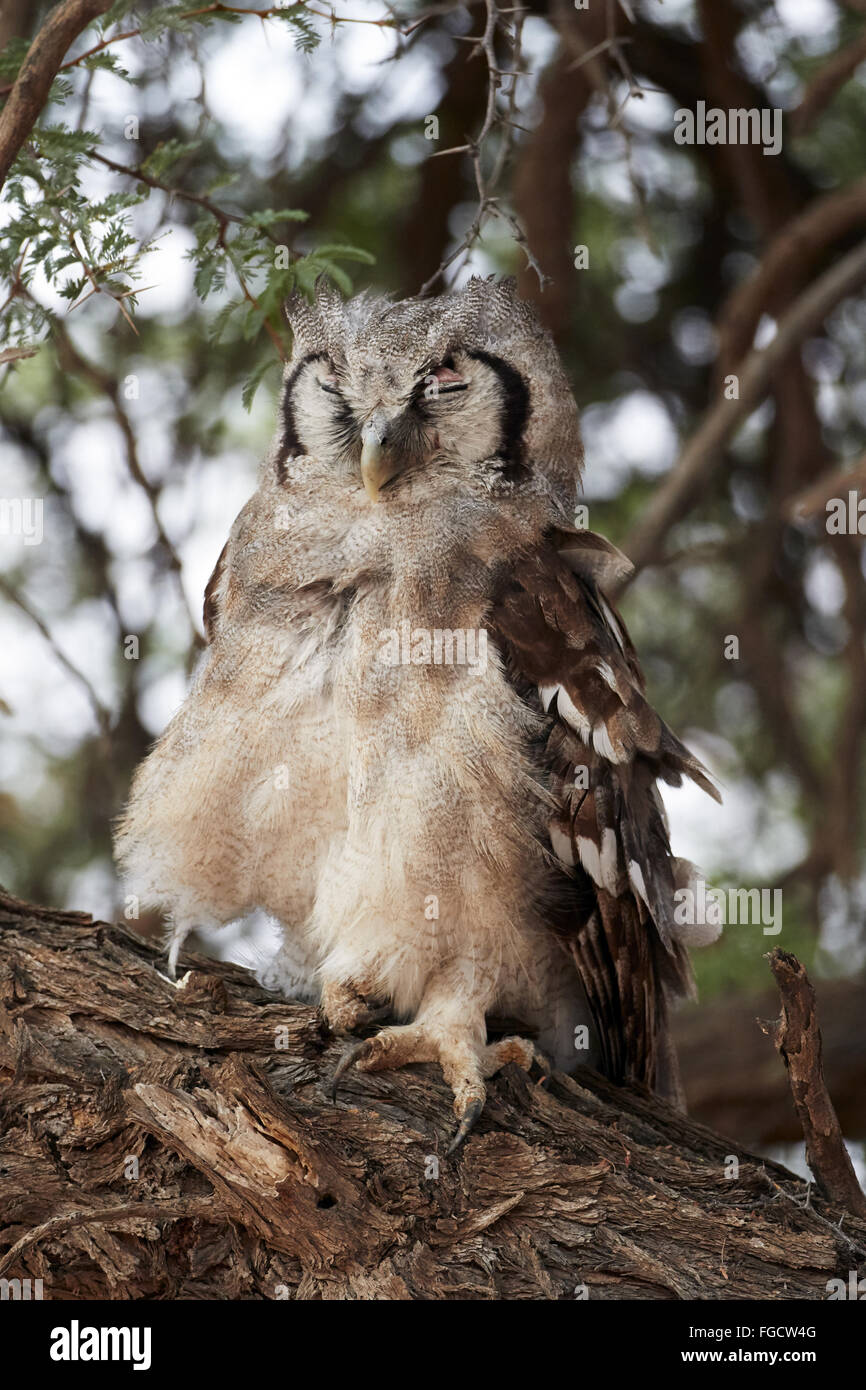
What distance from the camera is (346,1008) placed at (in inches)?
128

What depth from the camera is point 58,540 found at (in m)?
5.73

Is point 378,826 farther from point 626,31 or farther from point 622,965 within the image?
point 626,31

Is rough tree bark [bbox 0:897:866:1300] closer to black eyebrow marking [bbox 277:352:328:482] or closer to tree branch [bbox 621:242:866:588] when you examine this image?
black eyebrow marking [bbox 277:352:328:482]

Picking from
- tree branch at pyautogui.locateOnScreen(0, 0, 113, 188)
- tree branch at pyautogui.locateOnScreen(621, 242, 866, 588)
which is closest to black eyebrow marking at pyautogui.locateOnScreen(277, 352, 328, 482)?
tree branch at pyautogui.locateOnScreen(0, 0, 113, 188)

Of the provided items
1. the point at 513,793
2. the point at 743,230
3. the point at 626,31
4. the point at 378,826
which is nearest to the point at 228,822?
the point at 378,826

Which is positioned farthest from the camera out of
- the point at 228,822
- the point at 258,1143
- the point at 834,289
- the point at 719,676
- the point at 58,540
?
the point at 719,676

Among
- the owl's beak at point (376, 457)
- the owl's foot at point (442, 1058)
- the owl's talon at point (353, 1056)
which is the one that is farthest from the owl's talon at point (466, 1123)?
the owl's beak at point (376, 457)

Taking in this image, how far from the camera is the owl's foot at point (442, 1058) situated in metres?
3.06

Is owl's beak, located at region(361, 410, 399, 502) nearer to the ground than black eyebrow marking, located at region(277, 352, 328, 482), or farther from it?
nearer to the ground

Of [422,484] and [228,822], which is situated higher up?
[422,484]

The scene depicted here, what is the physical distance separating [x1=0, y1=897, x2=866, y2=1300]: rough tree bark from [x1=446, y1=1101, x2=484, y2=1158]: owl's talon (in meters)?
0.02

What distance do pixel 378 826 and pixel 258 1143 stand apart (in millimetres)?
724

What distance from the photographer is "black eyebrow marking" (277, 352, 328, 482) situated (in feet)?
11.4
